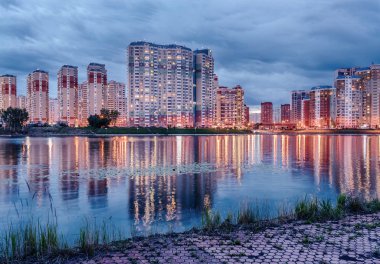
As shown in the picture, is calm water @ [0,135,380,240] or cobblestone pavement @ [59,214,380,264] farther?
calm water @ [0,135,380,240]

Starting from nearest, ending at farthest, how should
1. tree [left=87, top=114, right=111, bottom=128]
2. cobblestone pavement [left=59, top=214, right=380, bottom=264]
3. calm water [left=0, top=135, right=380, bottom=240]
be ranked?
cobblestone pavement [left=59, top=214, right=380, bottom=264] → calm water [left=0, top=135, right=380, bottom=240] → tree [left=87, top=114, right=111, bottom=128]

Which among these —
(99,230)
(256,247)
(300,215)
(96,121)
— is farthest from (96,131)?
(256,247)

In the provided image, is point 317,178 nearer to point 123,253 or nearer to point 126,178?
point 126,178

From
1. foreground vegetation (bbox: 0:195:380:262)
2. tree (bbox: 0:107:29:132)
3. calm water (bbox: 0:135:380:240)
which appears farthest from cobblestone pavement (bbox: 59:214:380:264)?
tree (bbox: 0:107:29:132)

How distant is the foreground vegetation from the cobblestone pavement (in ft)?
2.04

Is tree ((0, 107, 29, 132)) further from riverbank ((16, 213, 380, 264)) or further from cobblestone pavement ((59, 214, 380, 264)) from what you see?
cobblestone pavement ((59, 214, 380, 264))

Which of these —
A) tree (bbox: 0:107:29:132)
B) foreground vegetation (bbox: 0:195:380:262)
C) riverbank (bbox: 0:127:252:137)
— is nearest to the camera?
foreground vegetation (bbox: 0:195:380:262)

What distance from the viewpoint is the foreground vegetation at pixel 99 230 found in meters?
8.91

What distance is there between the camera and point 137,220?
1454 cm

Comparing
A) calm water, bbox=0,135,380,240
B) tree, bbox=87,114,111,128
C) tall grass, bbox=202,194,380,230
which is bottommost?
calm water, bbox=0,135,380,240

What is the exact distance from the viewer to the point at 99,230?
12.3 m

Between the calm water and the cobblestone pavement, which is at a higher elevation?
the cobblestone pavement

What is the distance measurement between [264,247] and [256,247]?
0.70 feet

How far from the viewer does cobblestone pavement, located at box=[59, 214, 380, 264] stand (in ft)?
26.6
